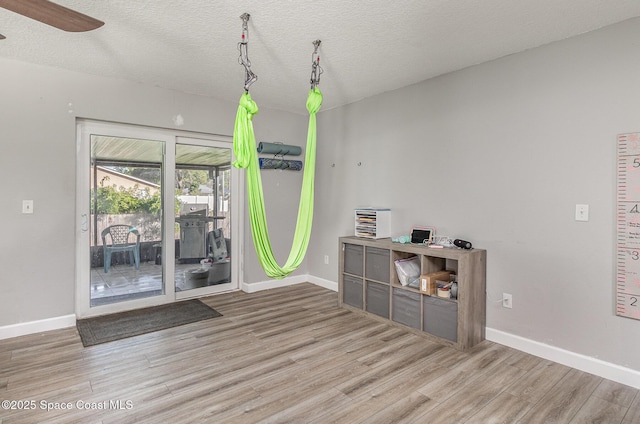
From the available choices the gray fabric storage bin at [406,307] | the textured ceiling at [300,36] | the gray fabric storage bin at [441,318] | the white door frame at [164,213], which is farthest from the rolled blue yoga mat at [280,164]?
the gray fabric storage bin at [441,318]

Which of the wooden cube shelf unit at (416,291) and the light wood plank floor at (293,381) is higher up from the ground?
the wooden cube shelf unit at (416,291)

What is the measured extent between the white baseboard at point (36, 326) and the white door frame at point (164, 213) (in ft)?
0.51

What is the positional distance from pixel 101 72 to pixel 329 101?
2.34m

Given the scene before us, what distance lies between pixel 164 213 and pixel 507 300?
3436 millimetres

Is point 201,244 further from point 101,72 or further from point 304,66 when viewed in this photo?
point 304,66

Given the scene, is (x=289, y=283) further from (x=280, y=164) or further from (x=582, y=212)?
(x=582, y=212)

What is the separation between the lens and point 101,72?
3.14 meters

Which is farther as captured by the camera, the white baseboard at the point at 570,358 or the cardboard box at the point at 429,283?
the cardboard box at the point at 429,283

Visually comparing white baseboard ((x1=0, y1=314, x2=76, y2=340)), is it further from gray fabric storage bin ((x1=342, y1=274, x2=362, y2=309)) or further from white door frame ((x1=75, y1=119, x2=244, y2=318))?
gray fabric storage bin ((x1=342, y1=274, x2=362, y2=309))

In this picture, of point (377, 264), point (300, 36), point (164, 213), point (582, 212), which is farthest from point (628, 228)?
point (164, 213)

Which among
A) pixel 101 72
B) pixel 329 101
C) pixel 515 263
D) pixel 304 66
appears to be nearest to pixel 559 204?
pixel 515 263

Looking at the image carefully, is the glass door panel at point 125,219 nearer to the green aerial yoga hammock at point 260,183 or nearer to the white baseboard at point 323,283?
the green aerial yoga hammock at point 260,183

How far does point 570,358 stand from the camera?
7.93ft

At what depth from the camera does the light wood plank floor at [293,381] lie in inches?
73.8
